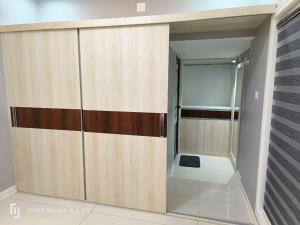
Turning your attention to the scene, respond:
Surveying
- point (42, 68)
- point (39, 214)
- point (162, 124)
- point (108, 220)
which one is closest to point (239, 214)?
point (162, 124)

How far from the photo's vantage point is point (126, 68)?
6.92ft

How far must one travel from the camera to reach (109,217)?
7.20 feet

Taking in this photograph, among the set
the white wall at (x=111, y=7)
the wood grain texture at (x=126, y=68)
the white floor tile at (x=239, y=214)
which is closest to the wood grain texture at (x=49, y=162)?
the wood grain texture at (x=126, y=68)

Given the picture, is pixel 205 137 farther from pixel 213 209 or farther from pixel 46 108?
pixel 46 108

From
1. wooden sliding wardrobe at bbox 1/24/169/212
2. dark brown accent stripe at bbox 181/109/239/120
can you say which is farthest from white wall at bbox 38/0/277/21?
dark brown accent stripe at bbox 181/109/239/120

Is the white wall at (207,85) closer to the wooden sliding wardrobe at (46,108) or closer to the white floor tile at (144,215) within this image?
the wooden sliding wardrobe at (46,108)

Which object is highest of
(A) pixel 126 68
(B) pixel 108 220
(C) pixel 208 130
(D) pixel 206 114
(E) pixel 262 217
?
(A) pixel 126 68

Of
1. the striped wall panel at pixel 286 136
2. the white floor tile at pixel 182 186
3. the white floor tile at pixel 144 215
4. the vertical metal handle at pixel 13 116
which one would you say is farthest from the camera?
the white floor tile at pixel 182 186

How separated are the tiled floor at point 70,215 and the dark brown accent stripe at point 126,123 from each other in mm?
936

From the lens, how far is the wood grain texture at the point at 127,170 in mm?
2176

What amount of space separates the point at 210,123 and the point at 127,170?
249cm

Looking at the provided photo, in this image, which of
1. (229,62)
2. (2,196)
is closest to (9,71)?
(2,196)

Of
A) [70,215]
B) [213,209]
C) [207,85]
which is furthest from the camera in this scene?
[207,85]

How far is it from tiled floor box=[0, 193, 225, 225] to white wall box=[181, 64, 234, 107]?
2833 mm
